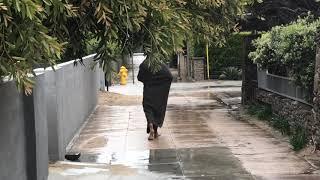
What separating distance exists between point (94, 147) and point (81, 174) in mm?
2677

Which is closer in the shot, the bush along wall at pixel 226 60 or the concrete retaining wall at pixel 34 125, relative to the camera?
the concrete retaining wall at pixel 34 125

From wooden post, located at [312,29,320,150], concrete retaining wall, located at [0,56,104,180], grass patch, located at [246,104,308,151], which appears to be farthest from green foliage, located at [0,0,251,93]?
grass patch, located at [246,104,308,151]

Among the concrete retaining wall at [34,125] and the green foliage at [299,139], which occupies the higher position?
the concrete retaining wall at [34,125]

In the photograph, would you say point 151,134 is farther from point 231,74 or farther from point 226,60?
point 226,60

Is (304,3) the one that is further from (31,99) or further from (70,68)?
(31,99)

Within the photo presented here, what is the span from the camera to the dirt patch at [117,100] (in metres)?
18.3

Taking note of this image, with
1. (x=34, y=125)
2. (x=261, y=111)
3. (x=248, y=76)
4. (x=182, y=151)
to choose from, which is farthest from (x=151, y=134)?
(x=248, y=76)

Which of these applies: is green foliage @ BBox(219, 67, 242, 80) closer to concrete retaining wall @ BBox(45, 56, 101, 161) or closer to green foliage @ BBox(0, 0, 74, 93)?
concrete retaining wall @ BBox(45, 56, 101, 161)

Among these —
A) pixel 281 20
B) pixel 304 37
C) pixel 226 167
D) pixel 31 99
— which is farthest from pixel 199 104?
pixel 31 99

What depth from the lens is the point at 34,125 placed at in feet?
20.0

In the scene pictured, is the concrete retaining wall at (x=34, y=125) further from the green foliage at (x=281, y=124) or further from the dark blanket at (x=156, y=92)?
the green foliage at (x=281, y=124)

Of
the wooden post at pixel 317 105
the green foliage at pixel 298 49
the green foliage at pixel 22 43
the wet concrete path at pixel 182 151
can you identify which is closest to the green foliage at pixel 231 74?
the wet concrete path at pixel 182 151

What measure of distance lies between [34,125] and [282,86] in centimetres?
742

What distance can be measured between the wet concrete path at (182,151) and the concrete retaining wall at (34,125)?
0.58 metres
